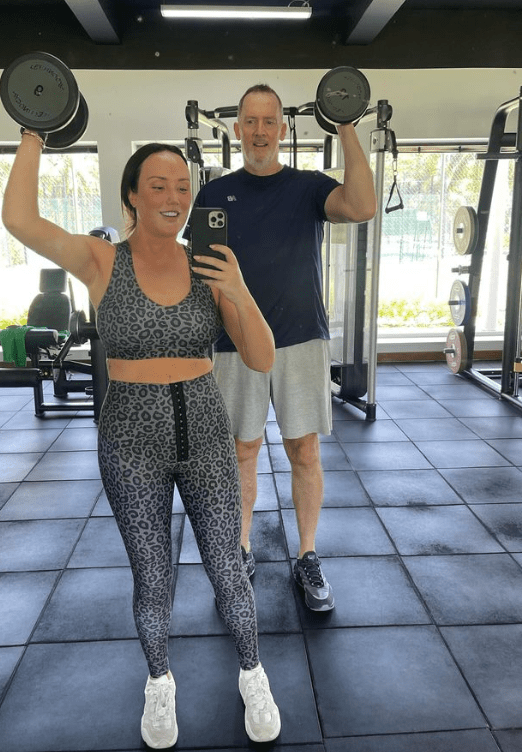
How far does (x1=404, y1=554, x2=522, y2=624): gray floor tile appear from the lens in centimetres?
177

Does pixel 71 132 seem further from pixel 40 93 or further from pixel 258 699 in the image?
pixel 258 699

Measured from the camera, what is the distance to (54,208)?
5043mm

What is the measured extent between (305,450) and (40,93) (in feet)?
3.75

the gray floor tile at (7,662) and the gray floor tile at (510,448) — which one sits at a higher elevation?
the gray floor tile at (510,448)

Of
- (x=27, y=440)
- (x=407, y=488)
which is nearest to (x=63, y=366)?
(x=27, y=440)

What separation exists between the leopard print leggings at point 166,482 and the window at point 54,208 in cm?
374

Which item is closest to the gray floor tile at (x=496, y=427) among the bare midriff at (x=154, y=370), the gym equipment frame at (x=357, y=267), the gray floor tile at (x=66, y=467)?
the gym equipment frame at (x=357, y=267)

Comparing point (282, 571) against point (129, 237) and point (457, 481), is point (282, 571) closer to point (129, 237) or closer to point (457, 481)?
point (457, 481)

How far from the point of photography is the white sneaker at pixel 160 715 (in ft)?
4.30

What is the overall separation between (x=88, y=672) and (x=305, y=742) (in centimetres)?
57

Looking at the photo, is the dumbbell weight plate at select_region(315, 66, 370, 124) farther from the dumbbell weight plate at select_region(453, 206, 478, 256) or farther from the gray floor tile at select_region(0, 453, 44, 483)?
the dumbbell weight plate at select_region(453, 206, 478, 256)

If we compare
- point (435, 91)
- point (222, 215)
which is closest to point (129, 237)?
point (222, 215)

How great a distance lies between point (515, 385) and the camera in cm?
402

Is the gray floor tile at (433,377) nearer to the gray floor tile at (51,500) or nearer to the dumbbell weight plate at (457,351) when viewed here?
the dumbbell weight plate at (457,351)
